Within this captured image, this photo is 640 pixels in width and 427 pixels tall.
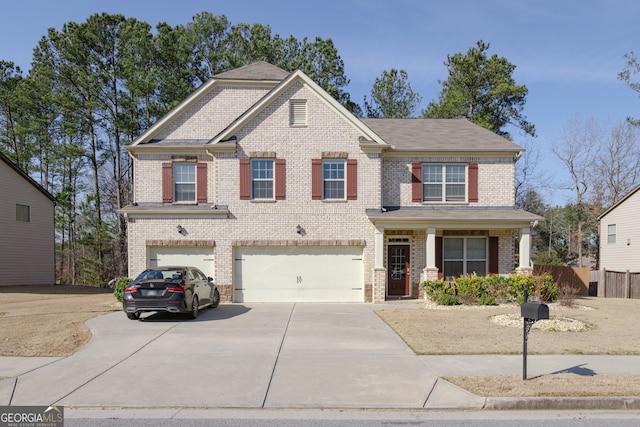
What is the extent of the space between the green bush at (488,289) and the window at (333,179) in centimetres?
477

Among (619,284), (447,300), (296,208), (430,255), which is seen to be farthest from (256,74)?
(619,284)

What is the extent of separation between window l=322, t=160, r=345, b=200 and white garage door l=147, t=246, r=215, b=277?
5071 mm

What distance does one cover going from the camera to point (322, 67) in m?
35.3

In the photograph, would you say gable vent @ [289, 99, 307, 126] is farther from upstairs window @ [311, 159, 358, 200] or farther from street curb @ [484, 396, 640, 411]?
street curb @ [484, 396, 640, 411]

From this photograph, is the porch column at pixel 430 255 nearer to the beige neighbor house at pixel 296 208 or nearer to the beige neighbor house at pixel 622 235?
the beige neighbor house at pixel 296 208

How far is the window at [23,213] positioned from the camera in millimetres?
25906

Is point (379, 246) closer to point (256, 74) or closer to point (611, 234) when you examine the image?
point (256, 74)

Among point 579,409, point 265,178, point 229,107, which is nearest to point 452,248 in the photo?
point 265,178

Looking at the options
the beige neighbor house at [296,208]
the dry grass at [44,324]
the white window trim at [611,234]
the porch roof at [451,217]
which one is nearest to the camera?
the dry grass at [44,324]

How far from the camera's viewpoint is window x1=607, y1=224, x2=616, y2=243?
26500 mm

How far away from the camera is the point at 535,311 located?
7234 millimetres

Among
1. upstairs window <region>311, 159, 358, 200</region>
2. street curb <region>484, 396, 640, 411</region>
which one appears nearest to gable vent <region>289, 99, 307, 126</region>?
upstairs window <region>311, 159, 358, 200</region>

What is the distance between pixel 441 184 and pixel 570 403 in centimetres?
1303

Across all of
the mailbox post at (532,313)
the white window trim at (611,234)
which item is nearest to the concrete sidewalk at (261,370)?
the mailbox post at (532,313)
